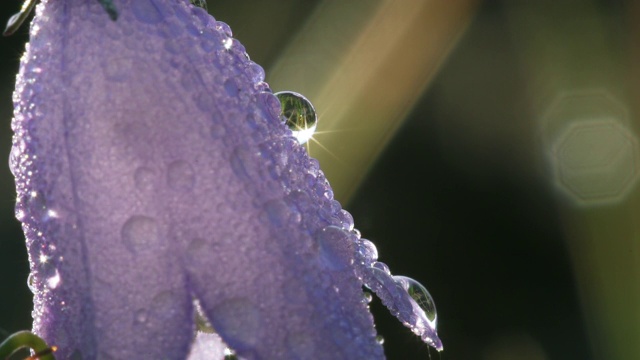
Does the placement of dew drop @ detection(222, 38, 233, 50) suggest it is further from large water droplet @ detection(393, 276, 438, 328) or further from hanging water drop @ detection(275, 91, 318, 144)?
large water droplet @ detection(393, 276, 438, 328)

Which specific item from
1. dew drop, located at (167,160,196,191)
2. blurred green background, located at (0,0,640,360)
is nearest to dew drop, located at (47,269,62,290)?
dew drop, located at (167,160,196,191)

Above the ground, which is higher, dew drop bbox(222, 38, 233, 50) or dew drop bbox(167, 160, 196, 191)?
dew drop bbox(222, 38, 233, 50)

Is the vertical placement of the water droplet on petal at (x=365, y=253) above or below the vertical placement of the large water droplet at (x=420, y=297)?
above

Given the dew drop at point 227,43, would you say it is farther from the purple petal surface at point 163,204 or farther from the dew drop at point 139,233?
the dew drop at point 139,233

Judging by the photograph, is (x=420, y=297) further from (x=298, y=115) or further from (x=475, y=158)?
(x=475, y=158)

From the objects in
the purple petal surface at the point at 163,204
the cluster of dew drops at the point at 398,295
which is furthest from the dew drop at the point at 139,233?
the cluster of dew drops at the point at 398,295

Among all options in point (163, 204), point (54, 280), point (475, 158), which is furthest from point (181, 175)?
point (475, 158)

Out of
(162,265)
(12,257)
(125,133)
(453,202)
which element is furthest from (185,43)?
(453,202)

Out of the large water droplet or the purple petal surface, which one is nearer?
the purple petal surface
